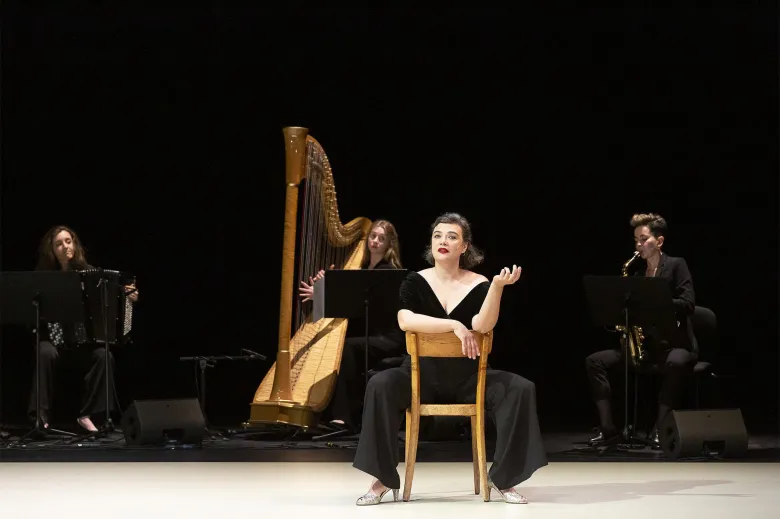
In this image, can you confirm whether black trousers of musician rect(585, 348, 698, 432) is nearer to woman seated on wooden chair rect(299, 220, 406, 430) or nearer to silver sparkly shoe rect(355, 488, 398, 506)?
woman seated on wooden chair rect(299, 220, 406, 430)

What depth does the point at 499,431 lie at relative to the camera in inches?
167

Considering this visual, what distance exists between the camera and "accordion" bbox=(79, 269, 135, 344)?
604 cm

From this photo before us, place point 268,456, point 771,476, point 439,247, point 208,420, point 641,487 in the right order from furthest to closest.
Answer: point 208,420, point 268,456, point 771,476, point 641,487, point 439,247

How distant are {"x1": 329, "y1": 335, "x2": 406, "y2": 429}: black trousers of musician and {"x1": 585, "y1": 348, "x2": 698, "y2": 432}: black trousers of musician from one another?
1.10m

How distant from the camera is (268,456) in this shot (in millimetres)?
5625

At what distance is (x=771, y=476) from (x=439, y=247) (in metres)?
1.79

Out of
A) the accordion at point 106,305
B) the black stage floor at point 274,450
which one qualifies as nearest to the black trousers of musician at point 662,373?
the black stage floor at point 274,450

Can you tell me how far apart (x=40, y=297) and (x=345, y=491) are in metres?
2.18

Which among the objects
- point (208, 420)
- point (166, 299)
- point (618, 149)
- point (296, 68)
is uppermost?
point (296, 68)

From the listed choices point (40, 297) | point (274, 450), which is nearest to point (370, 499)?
point (274, 450)

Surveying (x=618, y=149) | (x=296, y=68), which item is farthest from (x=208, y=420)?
(x=618, y=149)

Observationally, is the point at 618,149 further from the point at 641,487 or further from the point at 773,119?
the point at 641,487

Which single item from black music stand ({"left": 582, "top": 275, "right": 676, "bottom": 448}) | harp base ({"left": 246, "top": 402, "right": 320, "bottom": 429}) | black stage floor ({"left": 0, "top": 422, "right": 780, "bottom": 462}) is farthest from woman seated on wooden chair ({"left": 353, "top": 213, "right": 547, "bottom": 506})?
harp base ({"left": 246, "top": 402, "right": 320, "bottom": 429})

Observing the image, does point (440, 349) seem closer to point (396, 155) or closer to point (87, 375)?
point (87, 375)
